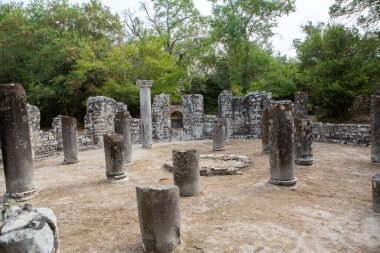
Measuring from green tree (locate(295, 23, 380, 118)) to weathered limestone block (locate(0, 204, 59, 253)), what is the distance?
19.3m

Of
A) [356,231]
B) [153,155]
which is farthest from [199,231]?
[153,155]

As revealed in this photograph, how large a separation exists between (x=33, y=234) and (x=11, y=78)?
2705 cm

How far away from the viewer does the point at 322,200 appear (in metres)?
6.92

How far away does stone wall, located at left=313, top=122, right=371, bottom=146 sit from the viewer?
14172 mm

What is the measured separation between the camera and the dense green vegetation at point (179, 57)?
1973 centimetres

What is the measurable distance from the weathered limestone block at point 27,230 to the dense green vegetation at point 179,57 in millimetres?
18224

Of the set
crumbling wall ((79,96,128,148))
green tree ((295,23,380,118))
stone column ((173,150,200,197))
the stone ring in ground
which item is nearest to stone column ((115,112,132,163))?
the stone ring in ground

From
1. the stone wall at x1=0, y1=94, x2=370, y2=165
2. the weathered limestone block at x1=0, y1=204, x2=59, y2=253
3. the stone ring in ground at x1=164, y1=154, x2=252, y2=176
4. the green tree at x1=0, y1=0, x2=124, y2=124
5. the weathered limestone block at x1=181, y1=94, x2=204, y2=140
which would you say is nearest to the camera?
the weathered limestone block at x1=0, y1=204, x2=59, y2=253

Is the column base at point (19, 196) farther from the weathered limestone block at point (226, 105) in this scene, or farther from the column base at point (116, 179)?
the weathered limestone block at point (226, 105)

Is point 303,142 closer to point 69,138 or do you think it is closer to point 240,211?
point 240,211

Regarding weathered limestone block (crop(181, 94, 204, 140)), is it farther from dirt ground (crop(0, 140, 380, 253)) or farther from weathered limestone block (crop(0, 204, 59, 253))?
weathered limestone block (crop(0, 204, 59, 253))

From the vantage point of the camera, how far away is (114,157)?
9.27 meters

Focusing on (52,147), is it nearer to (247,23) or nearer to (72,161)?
(72,161)

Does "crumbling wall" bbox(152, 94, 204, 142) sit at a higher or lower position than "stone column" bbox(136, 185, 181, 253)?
higher
